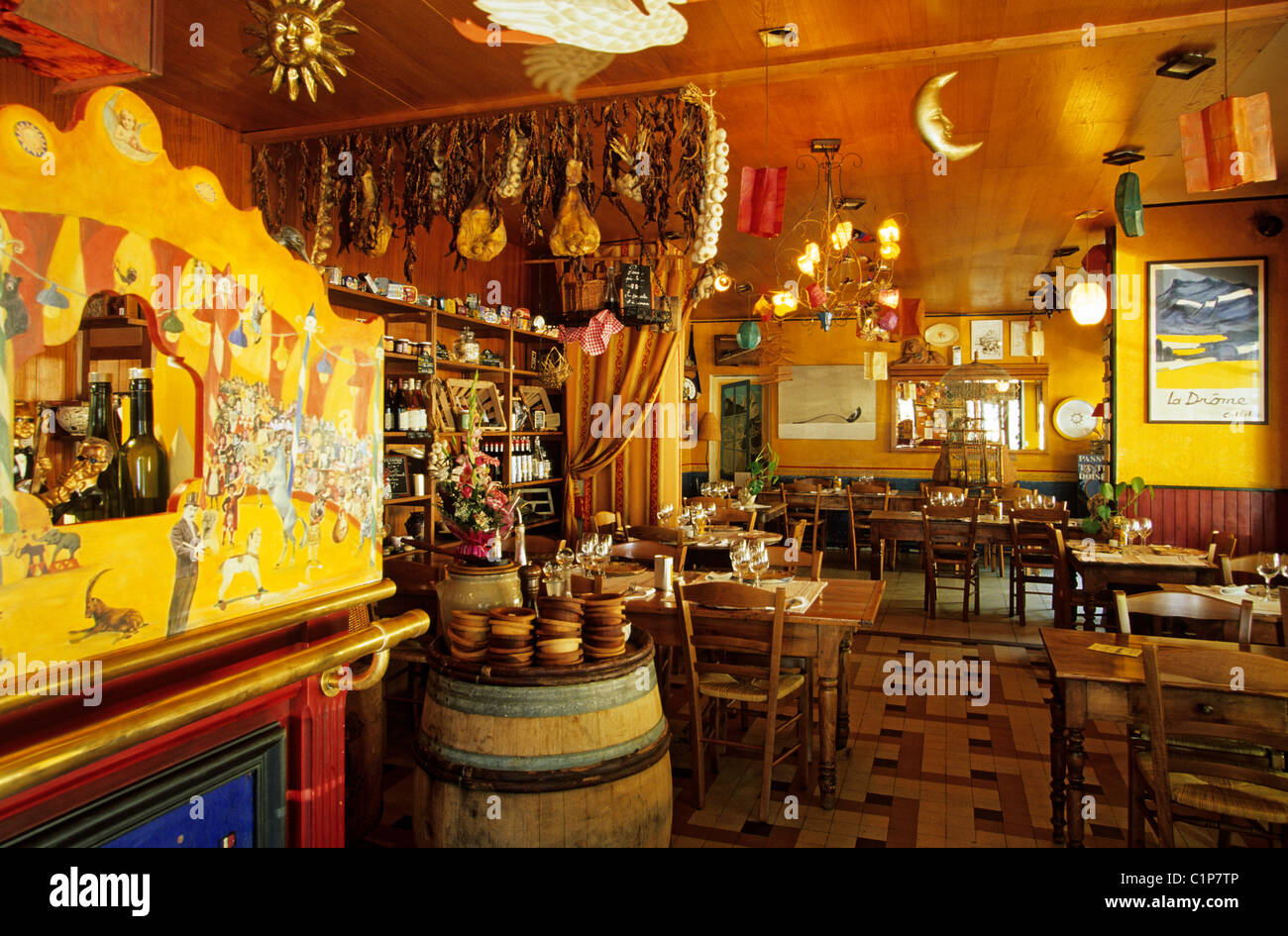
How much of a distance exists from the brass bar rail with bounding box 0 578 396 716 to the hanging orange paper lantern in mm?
3624

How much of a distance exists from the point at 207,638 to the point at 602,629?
1.12 m

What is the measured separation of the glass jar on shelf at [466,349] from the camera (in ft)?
19.2

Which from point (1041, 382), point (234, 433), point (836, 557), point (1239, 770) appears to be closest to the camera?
point (234, 433)

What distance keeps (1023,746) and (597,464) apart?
13.3 feet

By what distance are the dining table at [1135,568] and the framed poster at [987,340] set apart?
22.6ft

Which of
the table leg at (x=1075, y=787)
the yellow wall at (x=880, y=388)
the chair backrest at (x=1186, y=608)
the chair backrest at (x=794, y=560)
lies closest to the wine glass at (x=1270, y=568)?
the chair backrest at (x=1186, y=608)

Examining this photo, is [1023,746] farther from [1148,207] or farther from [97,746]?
[1148,207]

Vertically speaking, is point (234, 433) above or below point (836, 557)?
above

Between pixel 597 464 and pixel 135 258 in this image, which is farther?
pixel 597 464

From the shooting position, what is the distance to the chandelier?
5.34 m

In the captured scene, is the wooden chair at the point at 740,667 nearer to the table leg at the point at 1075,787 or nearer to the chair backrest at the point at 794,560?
the chair backrest at the point at 794,560

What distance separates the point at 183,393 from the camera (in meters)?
1.53

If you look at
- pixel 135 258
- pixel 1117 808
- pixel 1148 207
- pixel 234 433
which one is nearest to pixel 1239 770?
pixel 1117 808

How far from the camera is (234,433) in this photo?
1.44m
